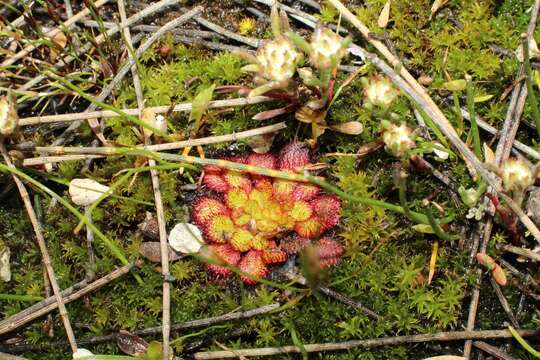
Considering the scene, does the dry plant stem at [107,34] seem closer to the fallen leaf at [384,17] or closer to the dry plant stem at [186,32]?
the dry plant stem at [186,32]

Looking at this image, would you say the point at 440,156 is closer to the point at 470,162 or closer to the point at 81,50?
the point at 470,162

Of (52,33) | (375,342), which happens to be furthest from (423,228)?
(52,33)

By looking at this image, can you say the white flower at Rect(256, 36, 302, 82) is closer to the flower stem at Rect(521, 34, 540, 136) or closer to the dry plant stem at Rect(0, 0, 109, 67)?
the flower stem at Rect(521, 34, 540, 136)

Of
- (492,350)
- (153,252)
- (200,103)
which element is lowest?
(492,350)

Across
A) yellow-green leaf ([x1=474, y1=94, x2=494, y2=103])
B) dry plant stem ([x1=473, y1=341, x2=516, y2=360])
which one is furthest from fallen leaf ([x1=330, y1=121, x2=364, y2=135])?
dry plant stem ([x1=473, y1=341, x2=516, y2=360])

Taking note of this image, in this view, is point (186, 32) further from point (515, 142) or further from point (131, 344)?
point (515, 142)
